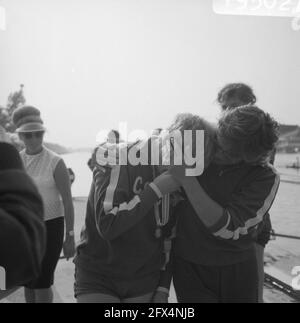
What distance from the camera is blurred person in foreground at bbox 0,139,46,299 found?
0.56m

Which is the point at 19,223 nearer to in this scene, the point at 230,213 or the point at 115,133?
the point at 230,213

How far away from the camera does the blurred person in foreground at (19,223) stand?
564mm

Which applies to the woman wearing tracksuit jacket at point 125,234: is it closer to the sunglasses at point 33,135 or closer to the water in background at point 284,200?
the water in background at point 284,200

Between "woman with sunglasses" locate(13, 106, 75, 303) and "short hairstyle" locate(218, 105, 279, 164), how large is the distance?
83 cm

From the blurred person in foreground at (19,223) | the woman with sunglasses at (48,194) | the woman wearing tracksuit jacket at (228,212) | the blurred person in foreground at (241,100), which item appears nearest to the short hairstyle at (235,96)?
the blurred person in foreground at (241,100)

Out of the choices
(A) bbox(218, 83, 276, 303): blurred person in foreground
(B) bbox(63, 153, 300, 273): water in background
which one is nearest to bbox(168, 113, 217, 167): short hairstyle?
(A) bbox(218, 83, 276, 303): blurred person in foreground

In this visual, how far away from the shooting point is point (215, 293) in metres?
1.10

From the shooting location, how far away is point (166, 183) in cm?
102

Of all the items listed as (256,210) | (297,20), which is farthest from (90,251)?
(297,20)

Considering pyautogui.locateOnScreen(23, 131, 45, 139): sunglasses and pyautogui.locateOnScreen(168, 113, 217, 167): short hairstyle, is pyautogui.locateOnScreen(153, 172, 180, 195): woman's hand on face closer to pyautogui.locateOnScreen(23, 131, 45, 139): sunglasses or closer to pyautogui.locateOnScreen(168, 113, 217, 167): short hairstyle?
pyautogui.locateOnScreen(168, 113, 217, 167): short hairstyle
